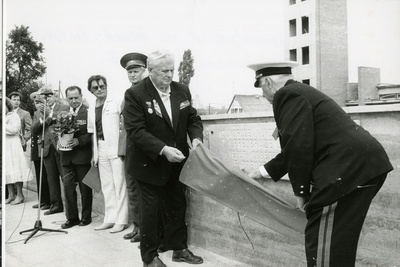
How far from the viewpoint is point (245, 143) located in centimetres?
364

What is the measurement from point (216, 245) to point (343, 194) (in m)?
2.01

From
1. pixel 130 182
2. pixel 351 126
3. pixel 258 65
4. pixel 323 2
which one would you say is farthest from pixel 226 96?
pixel 323 2

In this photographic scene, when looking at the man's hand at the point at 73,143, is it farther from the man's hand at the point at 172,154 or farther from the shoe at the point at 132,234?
the man's hand at the point at 172,154

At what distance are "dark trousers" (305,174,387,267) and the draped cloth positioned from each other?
2.10 feet

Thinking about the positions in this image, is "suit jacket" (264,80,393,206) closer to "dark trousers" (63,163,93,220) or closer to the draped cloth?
the draped cloth

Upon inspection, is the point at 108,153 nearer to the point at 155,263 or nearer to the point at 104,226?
the point at 104,226

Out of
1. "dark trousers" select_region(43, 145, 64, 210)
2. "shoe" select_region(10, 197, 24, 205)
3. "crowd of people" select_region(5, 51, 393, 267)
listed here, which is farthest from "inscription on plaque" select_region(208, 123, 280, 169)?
"shoe" select_region(10, 197, 24, 205)

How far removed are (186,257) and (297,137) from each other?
6.56 feet

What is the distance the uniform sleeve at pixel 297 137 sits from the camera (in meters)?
2.27

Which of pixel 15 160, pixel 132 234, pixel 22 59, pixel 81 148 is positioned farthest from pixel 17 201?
pixel 22 59

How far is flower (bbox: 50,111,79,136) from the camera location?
17.2ft

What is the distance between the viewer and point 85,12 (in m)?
4.37

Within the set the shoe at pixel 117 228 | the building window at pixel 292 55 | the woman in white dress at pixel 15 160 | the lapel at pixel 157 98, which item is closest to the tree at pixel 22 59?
the lapel at pixel 157 98

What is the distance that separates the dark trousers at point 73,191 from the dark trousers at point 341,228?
368 cm
